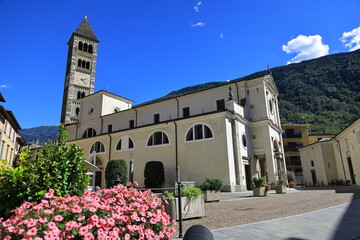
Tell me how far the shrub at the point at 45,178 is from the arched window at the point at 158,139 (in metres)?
20.1

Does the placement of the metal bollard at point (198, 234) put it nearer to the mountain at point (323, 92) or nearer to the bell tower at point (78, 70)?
the bell tower at point (78, 70)

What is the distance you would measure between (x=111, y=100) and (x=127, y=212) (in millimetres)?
34477

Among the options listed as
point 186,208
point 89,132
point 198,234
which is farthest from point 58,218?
point 89,132

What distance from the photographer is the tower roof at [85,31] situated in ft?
166

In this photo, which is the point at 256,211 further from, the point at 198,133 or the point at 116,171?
the point at 116,171

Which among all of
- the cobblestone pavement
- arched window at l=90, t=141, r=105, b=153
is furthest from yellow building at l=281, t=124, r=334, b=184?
the cobblestone pavement

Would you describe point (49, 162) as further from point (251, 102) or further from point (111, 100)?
point (111, 100)

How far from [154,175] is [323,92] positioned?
9234cm

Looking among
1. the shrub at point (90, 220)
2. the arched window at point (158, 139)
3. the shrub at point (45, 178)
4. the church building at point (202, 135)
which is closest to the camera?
the shrub at point (90, 220)

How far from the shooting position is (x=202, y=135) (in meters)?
22.5

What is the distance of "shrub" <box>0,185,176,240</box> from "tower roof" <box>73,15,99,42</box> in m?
54.7

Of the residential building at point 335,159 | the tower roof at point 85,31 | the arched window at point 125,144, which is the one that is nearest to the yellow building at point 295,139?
the residential building at point 335,159

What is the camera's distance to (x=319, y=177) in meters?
38.4

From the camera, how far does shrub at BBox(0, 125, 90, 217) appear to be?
13.2 ft
